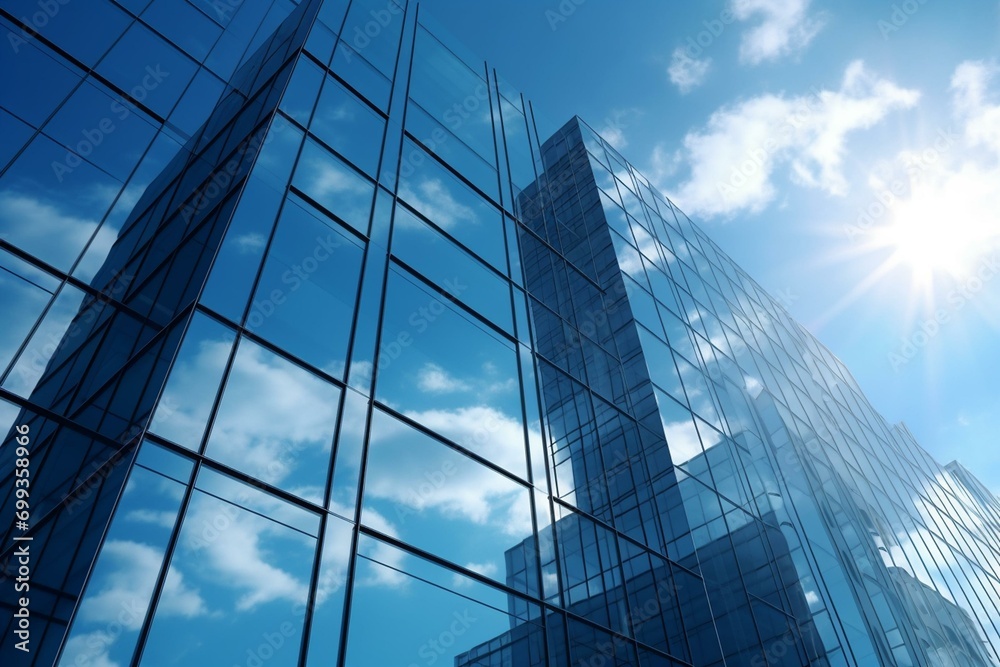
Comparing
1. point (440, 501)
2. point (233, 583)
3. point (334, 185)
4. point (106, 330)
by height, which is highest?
point (334, 185)

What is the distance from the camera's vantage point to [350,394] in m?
9.55

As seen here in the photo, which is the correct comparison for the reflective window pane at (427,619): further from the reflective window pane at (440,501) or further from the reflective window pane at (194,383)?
the reflective window pane at (194,383)

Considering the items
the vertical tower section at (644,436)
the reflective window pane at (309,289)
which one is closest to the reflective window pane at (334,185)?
the reflective window pane at (309,289)

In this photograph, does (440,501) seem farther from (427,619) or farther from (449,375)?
(449,375)

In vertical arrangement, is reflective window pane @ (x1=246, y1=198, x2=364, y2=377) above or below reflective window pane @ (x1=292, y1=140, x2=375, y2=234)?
below

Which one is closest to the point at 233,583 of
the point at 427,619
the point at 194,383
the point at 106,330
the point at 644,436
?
the point at 194,383

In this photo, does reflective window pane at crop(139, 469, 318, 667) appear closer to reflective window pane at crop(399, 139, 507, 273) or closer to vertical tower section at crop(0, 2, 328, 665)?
vertical tower section at crop(0, 2, 328, 665)

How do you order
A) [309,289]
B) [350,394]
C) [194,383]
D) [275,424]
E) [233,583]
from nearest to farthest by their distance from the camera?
[233,583] < [194,383] < [275,424] < [350,394] < [309,289]

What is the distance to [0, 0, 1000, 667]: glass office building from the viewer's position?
724cm

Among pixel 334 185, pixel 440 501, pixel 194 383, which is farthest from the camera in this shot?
pixel 334 185

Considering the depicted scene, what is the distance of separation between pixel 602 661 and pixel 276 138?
9.31 m

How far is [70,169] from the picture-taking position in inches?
430

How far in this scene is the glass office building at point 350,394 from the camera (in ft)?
23.7

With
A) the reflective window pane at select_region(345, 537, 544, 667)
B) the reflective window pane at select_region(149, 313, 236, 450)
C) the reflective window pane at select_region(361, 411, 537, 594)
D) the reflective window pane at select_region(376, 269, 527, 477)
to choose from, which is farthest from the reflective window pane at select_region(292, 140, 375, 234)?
the reflective window pane at select_region(345, 537, 544, 667)
